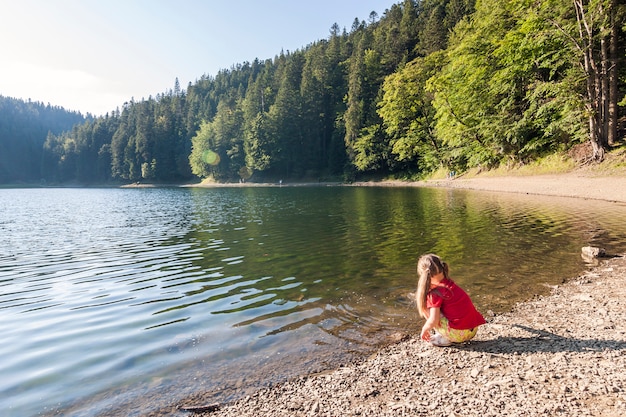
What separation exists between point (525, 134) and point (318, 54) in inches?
2918

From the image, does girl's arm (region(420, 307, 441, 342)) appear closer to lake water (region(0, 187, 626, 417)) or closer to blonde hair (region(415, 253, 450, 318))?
blonde hair (region(415, 253, 450, 318))

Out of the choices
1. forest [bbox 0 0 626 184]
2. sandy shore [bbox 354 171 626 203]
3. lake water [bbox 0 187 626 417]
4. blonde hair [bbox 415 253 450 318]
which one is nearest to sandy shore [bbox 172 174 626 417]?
lake water [bbox 0 187 626 417]

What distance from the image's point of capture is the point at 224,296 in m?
9.30

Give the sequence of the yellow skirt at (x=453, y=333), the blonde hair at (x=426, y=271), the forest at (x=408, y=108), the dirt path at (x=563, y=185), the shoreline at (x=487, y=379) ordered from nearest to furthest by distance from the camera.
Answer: the shoreline at (x=487, y=379), the blonde hair at (x=426, y=271), the yellow skirt at (x=453, y=333), the dirt path at (x=563, y=185), the forest at (x=408, y=108)

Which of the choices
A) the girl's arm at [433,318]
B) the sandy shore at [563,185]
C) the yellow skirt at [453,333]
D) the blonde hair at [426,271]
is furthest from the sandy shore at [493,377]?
the sandy shore at [563,185]

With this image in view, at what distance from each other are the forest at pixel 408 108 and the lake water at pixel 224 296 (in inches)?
770

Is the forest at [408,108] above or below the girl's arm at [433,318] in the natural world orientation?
above

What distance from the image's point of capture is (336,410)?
422 centimetres

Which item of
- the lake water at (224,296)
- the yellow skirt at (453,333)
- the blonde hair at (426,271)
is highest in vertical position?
the blonde hair at (426,271)

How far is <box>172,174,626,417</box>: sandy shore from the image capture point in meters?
3.97

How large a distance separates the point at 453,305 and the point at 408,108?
62.8 meters

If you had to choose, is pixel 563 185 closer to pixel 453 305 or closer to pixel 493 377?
pixel 453 305

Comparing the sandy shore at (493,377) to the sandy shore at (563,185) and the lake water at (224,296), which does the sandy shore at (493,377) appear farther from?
the sandy shore at (563,185)

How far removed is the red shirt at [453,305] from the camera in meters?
5.59
